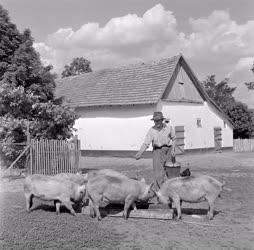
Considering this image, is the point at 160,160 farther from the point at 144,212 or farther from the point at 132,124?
the point at 132,124

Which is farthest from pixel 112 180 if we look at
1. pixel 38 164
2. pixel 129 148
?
pixel 129 148

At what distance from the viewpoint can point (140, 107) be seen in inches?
986

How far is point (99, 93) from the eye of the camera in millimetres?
27766

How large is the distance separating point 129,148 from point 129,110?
225cm

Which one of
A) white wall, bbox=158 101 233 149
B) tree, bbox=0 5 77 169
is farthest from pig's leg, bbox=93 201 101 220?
white wall, bbox=158 101 233 149

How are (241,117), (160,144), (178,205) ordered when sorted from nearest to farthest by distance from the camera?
(178,205)
(160,144)
(241,117)

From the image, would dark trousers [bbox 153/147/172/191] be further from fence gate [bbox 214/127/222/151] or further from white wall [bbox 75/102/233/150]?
fence gate [bbox 214/127/222/151]

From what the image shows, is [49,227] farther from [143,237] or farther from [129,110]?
[129,110]

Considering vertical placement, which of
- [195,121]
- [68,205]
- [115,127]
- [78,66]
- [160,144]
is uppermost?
[78,66]

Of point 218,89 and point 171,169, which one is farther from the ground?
point 218,89

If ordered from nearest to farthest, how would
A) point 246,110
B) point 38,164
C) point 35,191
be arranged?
point 35,191, point 38,164, point 246,110

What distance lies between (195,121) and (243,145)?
21.9 feet

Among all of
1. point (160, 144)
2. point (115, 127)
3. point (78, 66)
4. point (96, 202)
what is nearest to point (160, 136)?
point (160, 144)

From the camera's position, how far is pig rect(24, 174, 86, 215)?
822 centimetres
